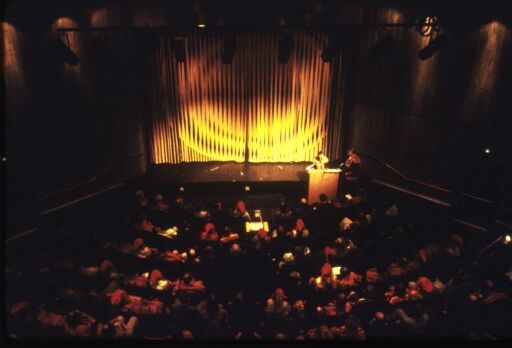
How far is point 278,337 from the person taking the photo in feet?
16.2

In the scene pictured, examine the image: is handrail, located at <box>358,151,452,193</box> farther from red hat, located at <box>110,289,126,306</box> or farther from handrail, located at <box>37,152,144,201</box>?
red hat, located at <box>110,289,126,306</box>

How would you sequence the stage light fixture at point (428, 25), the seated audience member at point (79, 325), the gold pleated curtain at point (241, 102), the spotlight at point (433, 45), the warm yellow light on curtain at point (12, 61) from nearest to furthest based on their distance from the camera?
the seated audience member at point (79, 325)
the warm yellow light on curtain at point (12, 61)
the stage light fixture at point (428, 25)
the spotlight at point (433, 45)
the gold pleated curtain at point (241, 102)

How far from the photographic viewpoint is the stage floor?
394 inches

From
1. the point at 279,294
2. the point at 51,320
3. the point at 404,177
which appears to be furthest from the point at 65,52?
the point at 404,177

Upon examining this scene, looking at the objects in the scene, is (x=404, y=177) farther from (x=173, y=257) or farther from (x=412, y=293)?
(x=173, y=257)

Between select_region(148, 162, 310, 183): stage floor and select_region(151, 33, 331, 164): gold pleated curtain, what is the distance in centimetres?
36

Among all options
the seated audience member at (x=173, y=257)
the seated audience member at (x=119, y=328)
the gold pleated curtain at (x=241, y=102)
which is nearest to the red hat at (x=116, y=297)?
the seated audience member at (x=119, y=328)

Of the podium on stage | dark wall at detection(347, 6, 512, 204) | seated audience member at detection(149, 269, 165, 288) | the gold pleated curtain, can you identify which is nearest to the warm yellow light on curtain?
the gold pleated curtain

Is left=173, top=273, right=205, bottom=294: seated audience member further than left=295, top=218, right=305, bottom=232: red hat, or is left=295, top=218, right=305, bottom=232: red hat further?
left=295, top=218, right=305, bottom=232: red hat

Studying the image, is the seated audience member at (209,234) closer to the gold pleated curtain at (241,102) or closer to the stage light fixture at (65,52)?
the stage light fixture at (65,52)

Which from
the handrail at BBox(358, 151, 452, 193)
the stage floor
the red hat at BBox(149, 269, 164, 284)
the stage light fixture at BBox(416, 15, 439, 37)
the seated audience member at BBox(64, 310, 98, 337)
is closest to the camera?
the seated audience member at BBox(64, 310, 98, 337)

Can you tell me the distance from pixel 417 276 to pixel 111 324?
4.53m

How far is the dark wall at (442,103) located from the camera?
745 centimetres

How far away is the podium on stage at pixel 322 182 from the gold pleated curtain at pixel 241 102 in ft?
8.63
